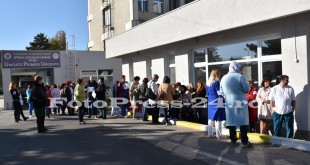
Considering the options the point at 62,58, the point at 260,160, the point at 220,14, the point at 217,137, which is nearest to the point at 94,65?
the point at 62,58

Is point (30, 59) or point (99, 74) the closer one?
point (30, 59)

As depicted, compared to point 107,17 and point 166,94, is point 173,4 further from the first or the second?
point 166,94

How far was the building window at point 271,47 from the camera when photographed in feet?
32.6

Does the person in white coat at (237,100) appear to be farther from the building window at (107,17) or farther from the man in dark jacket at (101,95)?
the building window at (107,17)

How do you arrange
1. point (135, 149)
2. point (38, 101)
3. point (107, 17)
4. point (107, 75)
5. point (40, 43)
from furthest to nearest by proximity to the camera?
point (40, 43), point (107, 17), point (107, 75), point (38, 101), point (135, 149)

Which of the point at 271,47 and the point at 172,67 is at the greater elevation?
the point at 271,47

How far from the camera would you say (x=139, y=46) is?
17.6 metres

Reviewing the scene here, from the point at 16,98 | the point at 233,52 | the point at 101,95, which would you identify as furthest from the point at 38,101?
the point at 233,52

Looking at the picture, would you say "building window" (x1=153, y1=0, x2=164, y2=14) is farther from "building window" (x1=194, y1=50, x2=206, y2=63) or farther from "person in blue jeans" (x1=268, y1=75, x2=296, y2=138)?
"person in blue jeans" (x1=268, y1=75, x2=296, y2=138)

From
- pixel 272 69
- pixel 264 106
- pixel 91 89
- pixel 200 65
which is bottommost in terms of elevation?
pixel 264 106

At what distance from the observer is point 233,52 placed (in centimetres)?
1204

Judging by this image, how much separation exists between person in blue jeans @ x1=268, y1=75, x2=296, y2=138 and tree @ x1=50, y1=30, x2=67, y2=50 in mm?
59962

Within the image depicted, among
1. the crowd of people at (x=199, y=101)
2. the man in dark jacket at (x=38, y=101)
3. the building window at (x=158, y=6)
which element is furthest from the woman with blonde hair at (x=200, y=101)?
the building window at (x=158, y=6)

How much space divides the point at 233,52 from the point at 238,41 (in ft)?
1.94
